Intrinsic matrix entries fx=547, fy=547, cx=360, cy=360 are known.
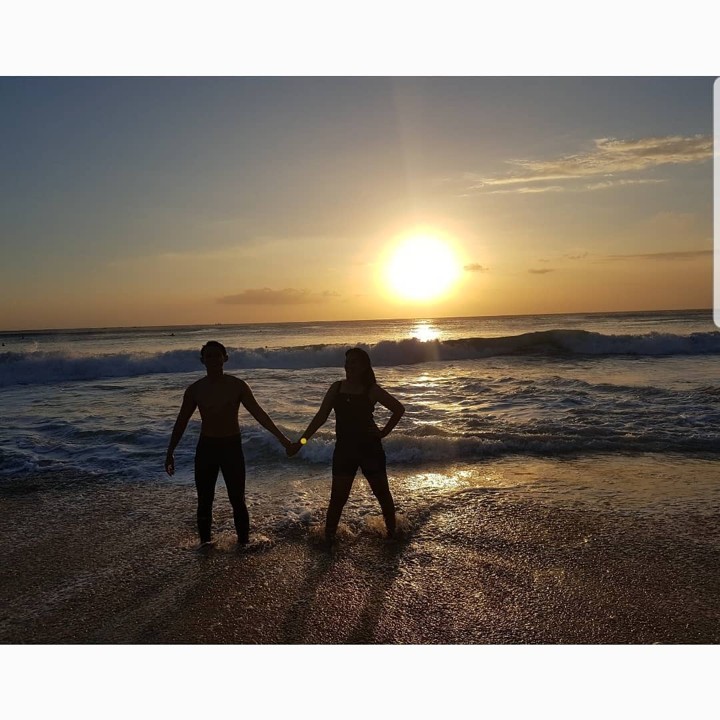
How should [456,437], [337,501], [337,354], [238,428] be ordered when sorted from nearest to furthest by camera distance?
[238,428], [337,501], [456,437], [337,354]

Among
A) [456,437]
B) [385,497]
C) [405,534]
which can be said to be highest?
[385,497]

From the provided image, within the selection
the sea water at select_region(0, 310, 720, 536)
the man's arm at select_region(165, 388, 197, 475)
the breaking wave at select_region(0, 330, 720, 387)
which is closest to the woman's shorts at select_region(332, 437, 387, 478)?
the sea water at select_region(0, 310, 720, 536)

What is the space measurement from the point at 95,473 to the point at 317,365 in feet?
73.2

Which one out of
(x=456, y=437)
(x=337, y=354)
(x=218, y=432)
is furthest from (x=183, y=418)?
(x=337, y=354)

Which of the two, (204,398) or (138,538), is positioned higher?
(204,398)

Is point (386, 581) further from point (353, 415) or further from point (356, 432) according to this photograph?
point (353, 415)

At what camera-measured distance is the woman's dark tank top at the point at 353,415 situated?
213 inches

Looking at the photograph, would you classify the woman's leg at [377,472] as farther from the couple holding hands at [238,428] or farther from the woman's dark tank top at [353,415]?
the woman's dark tank top at [353,415]

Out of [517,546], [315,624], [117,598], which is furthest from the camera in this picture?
[517,546]

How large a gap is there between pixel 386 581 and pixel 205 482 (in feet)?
6.78

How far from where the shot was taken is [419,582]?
14.9 ft

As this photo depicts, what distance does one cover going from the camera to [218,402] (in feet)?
17.6

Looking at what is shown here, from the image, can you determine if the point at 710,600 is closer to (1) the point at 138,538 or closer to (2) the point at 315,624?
(2) the point at 315,624

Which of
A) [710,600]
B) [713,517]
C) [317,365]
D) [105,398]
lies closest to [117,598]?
[710,600]
